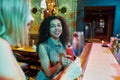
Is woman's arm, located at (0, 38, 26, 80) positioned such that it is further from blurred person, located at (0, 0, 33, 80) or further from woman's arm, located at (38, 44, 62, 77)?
woman's arm, located at (38, 44, 62, 77)

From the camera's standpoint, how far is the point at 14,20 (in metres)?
0.72

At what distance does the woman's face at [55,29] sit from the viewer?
5.67ft

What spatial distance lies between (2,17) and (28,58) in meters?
4.42

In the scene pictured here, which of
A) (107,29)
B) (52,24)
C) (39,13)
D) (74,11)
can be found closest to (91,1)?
(74,11)

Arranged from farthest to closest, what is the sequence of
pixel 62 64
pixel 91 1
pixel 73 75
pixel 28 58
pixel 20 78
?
pixel 91 1
pixel 28 58
pixel 62 64
pixel 73 75
pixel 20 78

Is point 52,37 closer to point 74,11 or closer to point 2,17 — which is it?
point 2,17

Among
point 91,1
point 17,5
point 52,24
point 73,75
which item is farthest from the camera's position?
point 91,1

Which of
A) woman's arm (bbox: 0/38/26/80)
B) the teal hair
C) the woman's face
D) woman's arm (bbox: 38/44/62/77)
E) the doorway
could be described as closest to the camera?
woman's arm (bbox: 0/38/26/80)

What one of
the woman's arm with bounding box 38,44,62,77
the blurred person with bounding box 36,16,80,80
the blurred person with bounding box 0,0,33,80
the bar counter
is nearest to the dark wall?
the bar counter

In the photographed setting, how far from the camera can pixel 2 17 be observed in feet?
2.27

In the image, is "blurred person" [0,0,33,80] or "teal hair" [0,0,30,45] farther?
"teal hair" [0,0,30,45]

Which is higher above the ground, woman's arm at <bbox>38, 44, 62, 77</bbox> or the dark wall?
the dark wall

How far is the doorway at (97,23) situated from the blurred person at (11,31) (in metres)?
5.47

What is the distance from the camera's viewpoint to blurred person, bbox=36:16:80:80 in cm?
160
